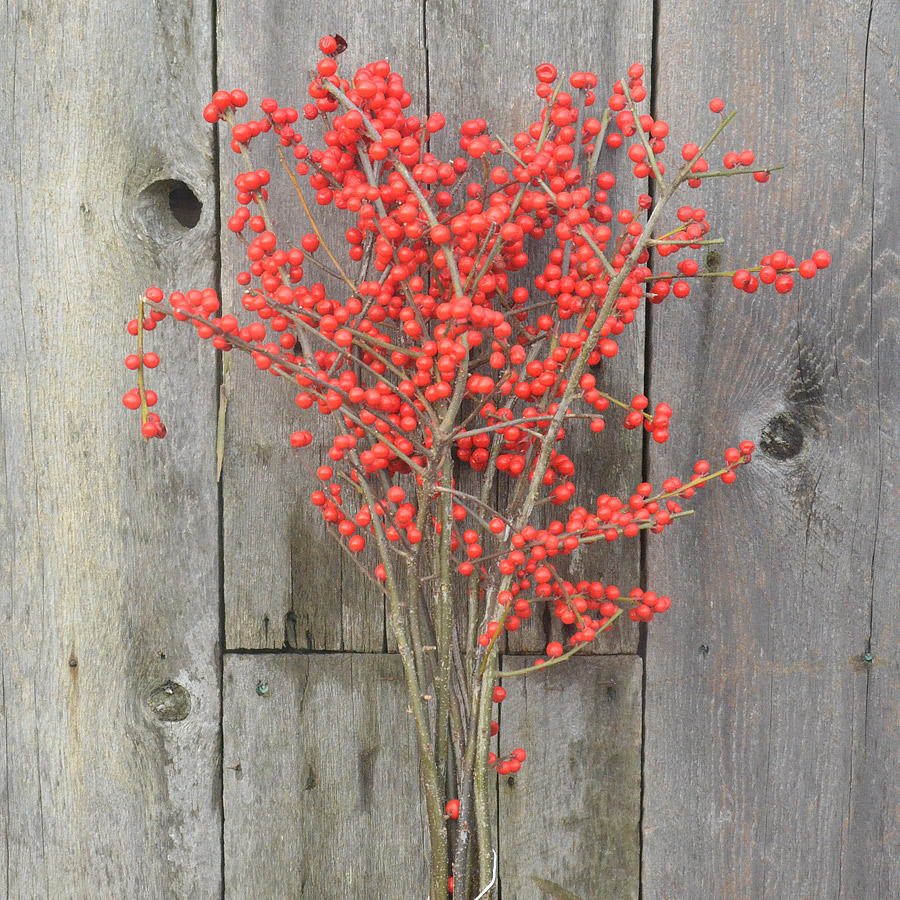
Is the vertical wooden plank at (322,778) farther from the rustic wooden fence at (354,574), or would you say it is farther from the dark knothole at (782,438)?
the dark knothole at (782,438)

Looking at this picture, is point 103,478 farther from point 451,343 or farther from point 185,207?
point 451,343

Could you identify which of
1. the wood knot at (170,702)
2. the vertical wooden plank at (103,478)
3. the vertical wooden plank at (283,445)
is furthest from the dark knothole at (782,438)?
the wood knot at (170,702)

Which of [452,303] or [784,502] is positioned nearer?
[452,303]

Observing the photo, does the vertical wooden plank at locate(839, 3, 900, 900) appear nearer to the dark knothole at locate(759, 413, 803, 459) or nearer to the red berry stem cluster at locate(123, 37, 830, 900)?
the dark knothole at locate(759, 413, 803, 459)

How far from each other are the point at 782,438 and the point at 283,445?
0.62m

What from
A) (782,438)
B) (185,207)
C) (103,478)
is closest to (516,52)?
(185,207)

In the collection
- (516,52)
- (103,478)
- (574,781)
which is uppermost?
(516,52)

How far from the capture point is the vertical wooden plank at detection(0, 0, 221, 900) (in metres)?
0.97

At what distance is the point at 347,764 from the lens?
39.1 inches

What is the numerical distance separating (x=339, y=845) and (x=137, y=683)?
1.07 feet

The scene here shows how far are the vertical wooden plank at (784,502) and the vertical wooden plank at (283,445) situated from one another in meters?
0.36

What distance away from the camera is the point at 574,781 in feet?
3.25

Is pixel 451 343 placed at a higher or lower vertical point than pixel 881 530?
higher

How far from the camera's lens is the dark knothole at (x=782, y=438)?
98 cm
